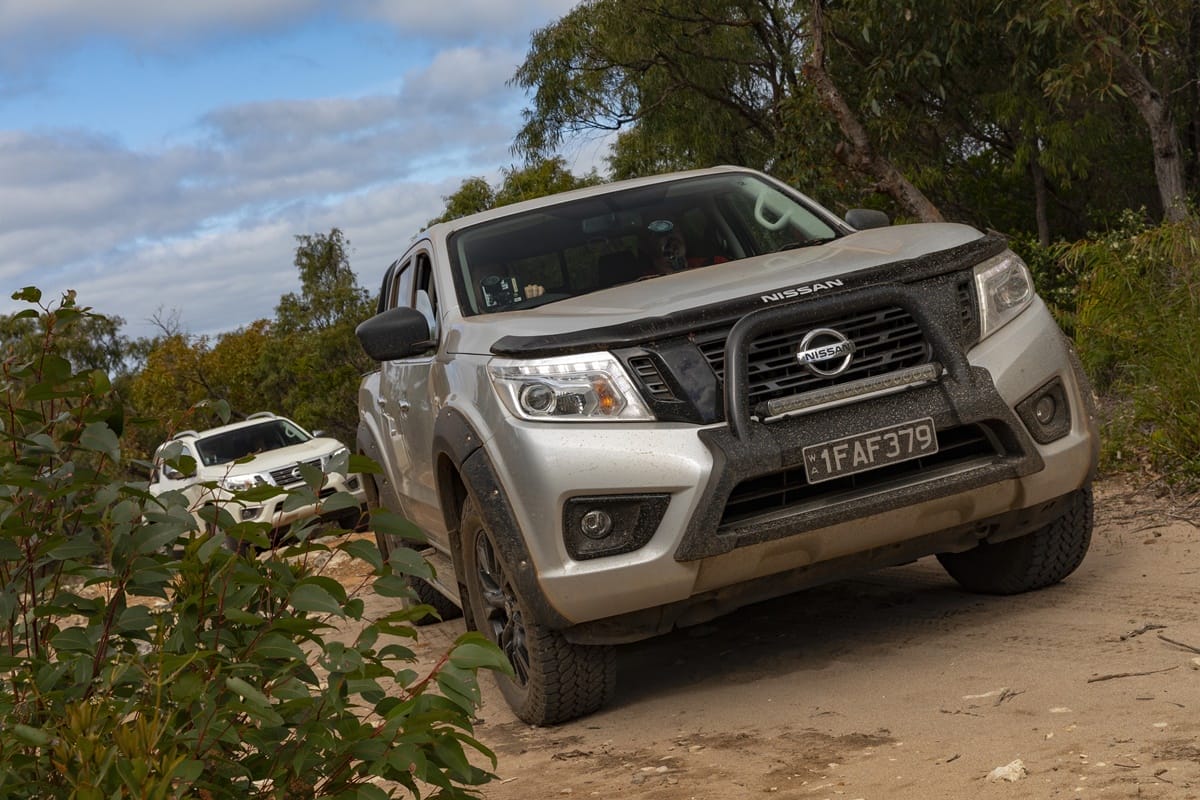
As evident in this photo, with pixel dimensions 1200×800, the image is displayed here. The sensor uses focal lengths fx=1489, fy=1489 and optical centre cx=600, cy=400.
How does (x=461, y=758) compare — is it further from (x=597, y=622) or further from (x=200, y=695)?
(x=597, y=622)

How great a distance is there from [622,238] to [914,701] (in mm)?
2464

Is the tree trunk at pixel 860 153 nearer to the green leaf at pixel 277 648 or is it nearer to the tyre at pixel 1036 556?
the tyre at pixel 1036 556

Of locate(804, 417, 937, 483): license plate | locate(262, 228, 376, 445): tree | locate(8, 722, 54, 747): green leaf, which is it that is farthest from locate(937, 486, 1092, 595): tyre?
locate(262, 228, 376, 445): tree

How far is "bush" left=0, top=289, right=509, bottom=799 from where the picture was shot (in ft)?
8.87

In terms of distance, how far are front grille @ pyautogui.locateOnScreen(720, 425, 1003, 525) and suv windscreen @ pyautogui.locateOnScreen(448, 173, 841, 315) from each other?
1.42 meters

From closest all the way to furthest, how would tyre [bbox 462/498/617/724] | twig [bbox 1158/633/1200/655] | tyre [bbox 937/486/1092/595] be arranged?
twig [bbox 1158/633/1200/655] → tyre [bbox 462/498/617/724] → tyre [bbox 937/486/1092/595]

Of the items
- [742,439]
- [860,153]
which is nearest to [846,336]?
[742,439]

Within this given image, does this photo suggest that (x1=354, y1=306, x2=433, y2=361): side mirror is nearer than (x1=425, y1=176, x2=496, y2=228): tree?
Yes

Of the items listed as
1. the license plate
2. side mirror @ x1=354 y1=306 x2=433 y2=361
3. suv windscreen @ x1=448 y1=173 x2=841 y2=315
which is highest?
suv windscreen @ x1=448 y1=173 x2=841 y2=315

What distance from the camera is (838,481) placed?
4711 mm

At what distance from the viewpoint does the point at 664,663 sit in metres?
5.97

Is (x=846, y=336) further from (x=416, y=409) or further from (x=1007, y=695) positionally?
(x=416, y=409)

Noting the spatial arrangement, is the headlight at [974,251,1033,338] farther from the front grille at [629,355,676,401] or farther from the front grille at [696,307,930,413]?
the front grille at [629,355,676,401]

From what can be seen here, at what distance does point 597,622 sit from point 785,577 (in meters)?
0.63
